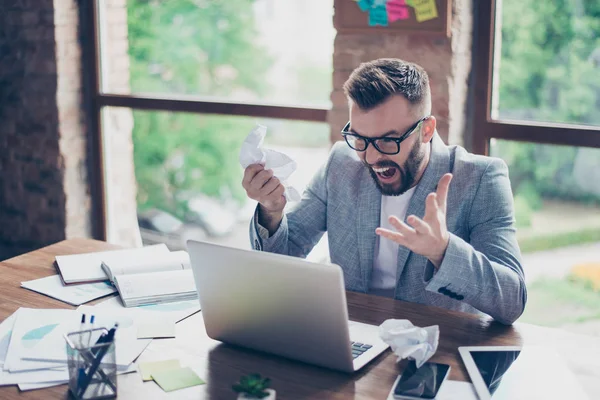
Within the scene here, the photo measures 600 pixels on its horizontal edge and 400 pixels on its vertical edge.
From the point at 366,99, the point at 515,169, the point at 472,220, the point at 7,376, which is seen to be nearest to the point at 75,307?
the point at 7,376

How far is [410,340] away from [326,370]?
18cm

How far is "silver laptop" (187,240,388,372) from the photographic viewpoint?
1412mm

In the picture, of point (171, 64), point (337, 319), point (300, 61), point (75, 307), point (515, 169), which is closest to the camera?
point (337, 319)

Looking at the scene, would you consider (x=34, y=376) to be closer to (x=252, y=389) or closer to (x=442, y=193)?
(x=252, y=389)

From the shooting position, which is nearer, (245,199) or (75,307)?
(75,307)

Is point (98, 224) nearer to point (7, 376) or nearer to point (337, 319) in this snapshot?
point (7, 376)

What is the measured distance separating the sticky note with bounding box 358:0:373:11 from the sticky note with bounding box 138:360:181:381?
5.46ft

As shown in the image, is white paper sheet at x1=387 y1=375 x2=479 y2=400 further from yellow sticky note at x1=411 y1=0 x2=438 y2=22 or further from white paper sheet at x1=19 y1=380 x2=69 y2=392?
yellow sticky note at x1=411 y1=0 x2=438 y2=22

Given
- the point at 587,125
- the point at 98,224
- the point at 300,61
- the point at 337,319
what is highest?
the point at 300,61

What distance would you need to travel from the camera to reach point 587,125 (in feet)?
8.50

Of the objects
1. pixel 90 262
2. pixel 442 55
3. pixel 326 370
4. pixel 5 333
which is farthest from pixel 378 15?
pixel 5 333

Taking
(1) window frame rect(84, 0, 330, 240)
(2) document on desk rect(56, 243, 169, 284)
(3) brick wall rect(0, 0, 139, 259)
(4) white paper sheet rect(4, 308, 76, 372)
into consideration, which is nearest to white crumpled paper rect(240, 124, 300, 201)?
(2) document on desk rect(56, 243, 169, 284)

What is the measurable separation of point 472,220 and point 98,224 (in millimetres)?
2451

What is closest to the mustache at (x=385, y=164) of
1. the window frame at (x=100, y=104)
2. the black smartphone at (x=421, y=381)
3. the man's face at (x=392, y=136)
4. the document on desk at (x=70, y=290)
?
the man's face at (x=392, y=136)
